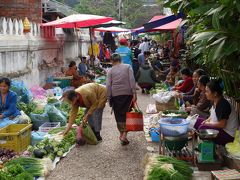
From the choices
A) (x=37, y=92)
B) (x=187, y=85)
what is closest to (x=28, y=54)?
(x=37, y=92)

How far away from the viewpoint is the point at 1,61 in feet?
31.4

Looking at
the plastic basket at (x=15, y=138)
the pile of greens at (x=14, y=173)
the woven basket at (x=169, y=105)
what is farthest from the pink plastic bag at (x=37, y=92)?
the pile of greens at (x=14, y=173)

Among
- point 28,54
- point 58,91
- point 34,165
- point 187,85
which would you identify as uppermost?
point 28,54

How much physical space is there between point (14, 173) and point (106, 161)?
165 cm

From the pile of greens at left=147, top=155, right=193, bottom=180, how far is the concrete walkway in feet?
1.94

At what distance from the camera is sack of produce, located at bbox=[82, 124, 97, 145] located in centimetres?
730

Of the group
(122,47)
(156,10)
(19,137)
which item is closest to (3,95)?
(19,137)

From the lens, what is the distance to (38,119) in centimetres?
870

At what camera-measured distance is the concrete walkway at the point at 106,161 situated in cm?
583

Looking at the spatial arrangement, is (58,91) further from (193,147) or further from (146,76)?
(193,147)

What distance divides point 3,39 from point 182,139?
5840mm

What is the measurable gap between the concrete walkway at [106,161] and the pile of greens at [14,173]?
527mm

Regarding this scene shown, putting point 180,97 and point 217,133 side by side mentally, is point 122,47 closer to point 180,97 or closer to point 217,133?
point 180,97

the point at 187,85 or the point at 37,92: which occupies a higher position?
the point at 187,85
